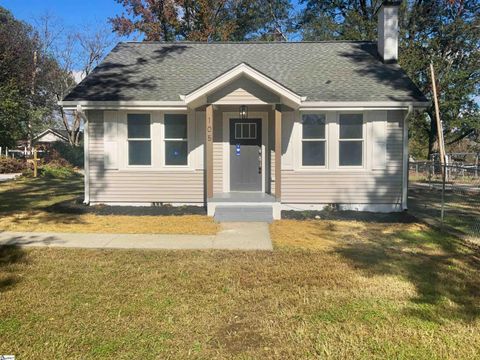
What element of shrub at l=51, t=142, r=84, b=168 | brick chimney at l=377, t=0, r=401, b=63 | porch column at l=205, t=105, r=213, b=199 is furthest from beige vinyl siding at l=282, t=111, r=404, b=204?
shrub at l=51, t=142, r=84, b=168

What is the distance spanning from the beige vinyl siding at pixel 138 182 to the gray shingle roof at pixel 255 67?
119 centimetres

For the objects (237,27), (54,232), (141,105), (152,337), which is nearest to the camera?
(152,337)

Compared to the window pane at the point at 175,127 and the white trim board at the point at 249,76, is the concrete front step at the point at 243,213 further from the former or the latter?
the white trim board at the point at 249,76

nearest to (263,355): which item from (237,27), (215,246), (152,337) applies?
(152,337)

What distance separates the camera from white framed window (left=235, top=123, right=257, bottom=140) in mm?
12281

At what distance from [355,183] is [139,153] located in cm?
593

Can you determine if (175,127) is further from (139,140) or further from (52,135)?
(52,135)

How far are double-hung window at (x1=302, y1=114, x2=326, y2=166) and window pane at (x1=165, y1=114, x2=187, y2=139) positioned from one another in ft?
10.7

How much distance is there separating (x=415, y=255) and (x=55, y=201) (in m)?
10.6

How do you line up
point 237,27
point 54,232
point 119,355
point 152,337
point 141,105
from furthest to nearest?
point 237,27
point 141,105
point 54,232
point 152,337
point 119,355

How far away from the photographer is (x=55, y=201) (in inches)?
533

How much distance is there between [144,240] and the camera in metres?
8.18

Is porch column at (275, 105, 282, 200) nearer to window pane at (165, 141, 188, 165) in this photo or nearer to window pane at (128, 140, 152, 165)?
window pane at (165, 141, 188, 165)

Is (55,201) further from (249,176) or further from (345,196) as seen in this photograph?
(345,196)
